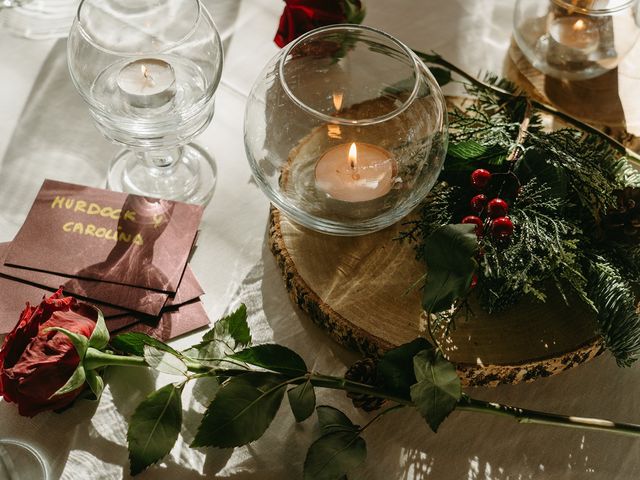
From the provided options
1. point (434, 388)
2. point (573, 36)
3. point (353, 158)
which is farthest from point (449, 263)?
point (573, 36)

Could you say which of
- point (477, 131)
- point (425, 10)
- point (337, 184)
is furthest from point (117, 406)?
point (425, 10)

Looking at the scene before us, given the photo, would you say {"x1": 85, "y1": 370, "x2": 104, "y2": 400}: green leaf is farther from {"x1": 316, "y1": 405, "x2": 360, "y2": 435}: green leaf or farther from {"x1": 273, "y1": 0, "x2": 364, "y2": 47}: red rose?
{"x1": 273, "y1": 0, "x2": 364, "y2": 47}: red rose

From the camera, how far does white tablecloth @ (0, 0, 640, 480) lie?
54 centimetres

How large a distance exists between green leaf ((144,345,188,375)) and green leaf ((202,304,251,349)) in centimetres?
3

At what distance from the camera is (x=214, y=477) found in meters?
0.53

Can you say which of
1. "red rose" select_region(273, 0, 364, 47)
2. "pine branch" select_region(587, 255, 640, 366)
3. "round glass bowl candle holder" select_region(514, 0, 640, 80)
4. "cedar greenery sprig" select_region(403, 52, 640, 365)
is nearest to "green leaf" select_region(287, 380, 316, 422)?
"cedar greenery sprig" select_region(403, 52, 640, 365)

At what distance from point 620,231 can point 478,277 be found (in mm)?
129

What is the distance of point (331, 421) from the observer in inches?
20.3

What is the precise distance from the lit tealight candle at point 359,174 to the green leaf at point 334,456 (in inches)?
8.2

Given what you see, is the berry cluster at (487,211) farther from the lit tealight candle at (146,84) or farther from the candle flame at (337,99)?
the lit tealight candle at (146,84)

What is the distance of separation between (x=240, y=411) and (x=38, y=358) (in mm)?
144

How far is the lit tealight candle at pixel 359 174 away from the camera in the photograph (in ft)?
2.01

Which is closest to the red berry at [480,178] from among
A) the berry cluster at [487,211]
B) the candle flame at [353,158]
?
the berry cluster at [487,211]

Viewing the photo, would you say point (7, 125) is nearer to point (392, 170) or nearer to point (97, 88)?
point (97, 88)
